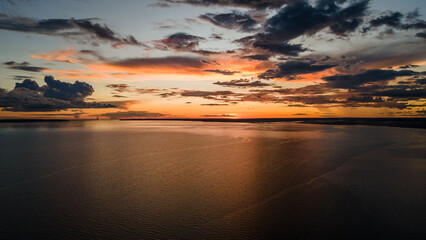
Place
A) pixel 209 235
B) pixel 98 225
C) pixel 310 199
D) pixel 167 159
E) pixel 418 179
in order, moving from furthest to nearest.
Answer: pixel 167 159 → pixel 418 179 → pixel 310 199 → pixel 98 225 → pixel 209 235

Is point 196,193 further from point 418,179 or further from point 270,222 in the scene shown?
point 418,179

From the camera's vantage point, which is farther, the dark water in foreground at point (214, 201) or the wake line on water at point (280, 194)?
the wake line on water at point (280, 194)

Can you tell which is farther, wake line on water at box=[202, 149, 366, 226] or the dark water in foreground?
wake line on water at box=[202, 149, 366, 226]

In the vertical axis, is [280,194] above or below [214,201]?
above

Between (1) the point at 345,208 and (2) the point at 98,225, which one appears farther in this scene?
(1) the point at 345,208

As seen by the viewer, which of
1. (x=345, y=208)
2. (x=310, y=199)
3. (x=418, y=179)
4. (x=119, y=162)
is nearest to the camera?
(x=345, y=208)

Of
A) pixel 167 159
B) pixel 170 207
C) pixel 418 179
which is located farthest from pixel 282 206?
pixel 167 159

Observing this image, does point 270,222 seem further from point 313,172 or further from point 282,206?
point 313,172

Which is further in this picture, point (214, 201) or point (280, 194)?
point (280, 194)

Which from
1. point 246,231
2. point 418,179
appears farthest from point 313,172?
point 246,231
